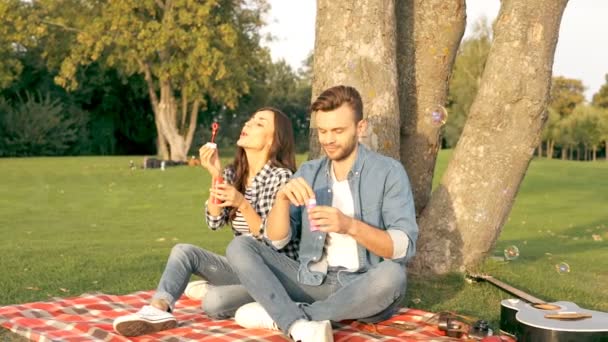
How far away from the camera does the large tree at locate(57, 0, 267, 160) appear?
28016 millimetres

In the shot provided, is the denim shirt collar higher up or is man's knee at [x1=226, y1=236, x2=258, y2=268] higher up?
the denim shirt collar

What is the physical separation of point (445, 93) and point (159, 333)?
3.03 m

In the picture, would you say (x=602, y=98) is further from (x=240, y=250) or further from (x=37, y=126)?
(x=240, y=250)

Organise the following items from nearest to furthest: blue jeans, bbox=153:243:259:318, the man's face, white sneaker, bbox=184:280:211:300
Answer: the man's face → blue jeans, bbox=153:243:259:318 → white sneaker, bbox=184:280:211:300

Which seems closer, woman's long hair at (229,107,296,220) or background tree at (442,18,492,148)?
woman's long hair at (229,107,296,220)

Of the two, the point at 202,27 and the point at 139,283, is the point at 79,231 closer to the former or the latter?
the point at 139,283

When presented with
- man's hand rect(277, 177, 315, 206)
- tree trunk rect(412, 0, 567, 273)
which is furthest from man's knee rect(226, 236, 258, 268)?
tree trunk rect(412, 0, 567, 273)

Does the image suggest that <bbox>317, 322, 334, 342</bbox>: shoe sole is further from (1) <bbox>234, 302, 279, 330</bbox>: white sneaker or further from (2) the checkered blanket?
(1) <bbox>234, 302, 279, 330</bbox>: white sneaker

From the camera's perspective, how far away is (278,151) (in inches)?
188

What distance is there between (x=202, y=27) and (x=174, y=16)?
4.83 ft

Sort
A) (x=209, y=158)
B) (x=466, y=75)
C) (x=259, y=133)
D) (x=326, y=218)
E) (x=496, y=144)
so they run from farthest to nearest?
(x=466, y=75), (x=496, y=144), (x=259, y=133), (x=209, y=158), (x=326, y=218)

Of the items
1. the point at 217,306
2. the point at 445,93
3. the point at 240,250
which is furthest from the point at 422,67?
the point at 217,306

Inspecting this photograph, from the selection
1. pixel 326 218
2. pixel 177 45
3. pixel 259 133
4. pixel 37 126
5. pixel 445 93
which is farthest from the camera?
pixel 37 126

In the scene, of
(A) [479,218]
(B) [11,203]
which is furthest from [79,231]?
(A) [479,218]
